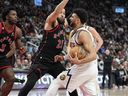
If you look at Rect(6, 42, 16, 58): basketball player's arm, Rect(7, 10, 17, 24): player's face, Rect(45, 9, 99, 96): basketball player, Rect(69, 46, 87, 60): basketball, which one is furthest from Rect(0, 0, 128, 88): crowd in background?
Rect(69, 46, 87, 60): basketball

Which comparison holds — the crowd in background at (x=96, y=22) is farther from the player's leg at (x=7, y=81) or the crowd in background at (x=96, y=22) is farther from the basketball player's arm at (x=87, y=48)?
the basketball player's arm at (x=87, y=48)

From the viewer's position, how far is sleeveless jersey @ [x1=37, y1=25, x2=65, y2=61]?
28.5 ft

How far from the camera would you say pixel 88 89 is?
7.27 metres

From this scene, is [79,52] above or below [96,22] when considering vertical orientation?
above

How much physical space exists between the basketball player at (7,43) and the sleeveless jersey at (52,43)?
62 centimetres

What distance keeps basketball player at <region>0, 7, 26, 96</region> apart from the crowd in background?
8.79m

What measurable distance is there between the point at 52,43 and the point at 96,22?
1000 inches

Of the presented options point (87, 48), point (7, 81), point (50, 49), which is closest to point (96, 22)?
point (50, 49)

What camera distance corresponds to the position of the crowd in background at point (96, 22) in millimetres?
21250

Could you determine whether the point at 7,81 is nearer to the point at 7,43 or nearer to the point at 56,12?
the point at 7,43

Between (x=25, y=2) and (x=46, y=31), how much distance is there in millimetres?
21890

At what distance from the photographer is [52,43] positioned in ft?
28.5

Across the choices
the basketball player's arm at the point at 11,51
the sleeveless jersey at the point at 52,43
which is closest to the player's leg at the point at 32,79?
the sleeveless jersey at the point at 52,43

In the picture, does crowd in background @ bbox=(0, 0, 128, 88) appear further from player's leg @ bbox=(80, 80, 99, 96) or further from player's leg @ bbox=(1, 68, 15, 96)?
player's leg @ bbox=(80, 80, 99, 96)
